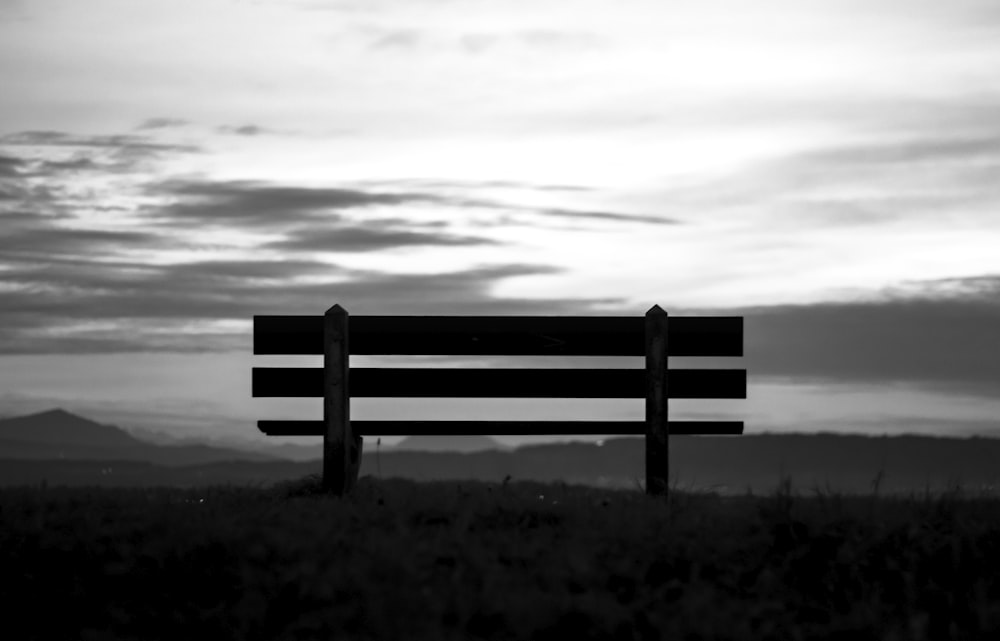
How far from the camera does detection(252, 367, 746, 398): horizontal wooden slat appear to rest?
1173 centimetres

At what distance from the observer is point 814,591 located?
26.1 feet

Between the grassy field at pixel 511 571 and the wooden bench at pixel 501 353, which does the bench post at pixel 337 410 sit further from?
the grassy field at pixel 511 571

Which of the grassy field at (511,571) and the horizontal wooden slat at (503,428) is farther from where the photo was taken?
the horizontal wooden slat at (503,428)

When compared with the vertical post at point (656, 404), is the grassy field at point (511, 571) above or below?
below

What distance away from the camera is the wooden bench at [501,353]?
1171 centimetres

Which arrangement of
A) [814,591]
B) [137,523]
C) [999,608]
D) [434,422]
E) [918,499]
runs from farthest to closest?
[434,422]
[918,499]
[137,523]
[814,591]
[999,608]

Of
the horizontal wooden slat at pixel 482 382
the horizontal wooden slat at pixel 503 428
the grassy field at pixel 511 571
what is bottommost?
the grassy field at pixel 511 571

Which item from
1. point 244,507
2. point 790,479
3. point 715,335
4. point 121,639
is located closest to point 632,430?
point 715,335

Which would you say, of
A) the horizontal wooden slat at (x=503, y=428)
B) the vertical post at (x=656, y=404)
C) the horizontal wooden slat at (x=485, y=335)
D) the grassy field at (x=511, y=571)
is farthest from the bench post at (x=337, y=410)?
the vertical post at (x=656, y=404)

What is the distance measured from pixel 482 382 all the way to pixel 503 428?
494 mm

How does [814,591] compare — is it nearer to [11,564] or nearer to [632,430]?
[632,430]

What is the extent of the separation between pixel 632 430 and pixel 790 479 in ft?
8.35

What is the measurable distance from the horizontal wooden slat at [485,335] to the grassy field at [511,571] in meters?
2.25

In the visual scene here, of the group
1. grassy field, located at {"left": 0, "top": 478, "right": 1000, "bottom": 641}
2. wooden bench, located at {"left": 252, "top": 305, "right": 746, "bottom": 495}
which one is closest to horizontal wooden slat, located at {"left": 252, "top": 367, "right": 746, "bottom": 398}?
wooden bench, located at {"left": 252, "top": 305, "right": 746, "bottom": 495}
